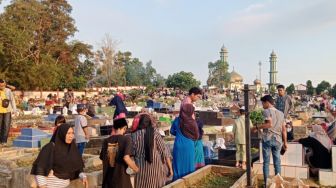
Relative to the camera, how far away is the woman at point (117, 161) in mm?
3766

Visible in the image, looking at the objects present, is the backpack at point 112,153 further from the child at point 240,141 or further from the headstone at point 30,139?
the headstone at point 30,139

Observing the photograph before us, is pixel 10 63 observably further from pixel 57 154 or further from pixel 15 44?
pixel 57 154

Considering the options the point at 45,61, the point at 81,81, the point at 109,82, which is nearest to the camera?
the point at 45,61

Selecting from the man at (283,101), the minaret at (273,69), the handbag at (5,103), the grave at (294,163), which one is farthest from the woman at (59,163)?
the minaret at (273,69)

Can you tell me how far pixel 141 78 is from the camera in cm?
6888

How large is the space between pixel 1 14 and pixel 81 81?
13073 mm

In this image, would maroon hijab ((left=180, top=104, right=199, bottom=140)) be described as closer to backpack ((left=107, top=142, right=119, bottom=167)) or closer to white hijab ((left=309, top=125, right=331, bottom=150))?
backpack ((left=107, top=142, right=119, bottom=167))

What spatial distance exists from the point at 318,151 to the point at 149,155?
10.2ft

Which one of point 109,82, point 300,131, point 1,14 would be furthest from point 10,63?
point 300,131

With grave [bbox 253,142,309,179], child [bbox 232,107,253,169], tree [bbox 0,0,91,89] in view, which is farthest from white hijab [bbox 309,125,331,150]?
tree [bbox 0,0,91,89]

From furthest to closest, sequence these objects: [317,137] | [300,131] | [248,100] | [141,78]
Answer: [141,78] → [300,131] → [317,137] → [248,100]

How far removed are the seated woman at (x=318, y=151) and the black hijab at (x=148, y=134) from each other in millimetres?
3001

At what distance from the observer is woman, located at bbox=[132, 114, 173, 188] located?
14.5 feet

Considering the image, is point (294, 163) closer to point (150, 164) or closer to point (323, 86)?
point (150, 164)
